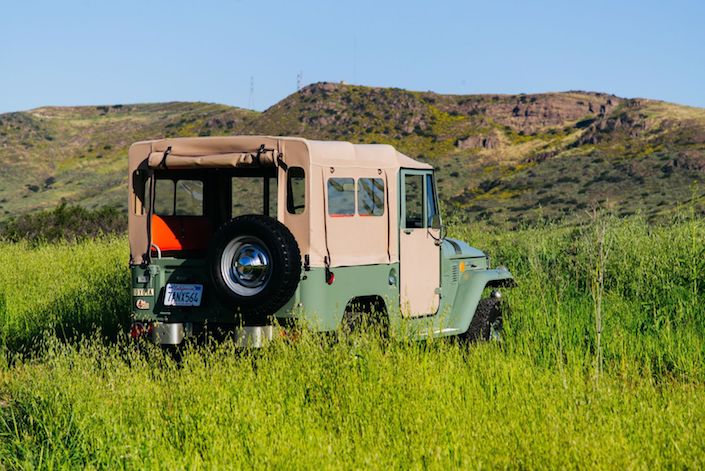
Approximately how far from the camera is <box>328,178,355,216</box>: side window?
25.8 ft

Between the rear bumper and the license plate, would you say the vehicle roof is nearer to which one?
the license plate

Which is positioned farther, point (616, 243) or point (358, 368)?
point (616, 243)

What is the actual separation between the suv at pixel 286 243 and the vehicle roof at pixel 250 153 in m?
0.01

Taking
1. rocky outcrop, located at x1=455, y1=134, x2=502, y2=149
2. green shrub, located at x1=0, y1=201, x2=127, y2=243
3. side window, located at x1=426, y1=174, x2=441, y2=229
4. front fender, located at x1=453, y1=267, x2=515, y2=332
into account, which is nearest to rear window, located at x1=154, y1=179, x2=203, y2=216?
side window, located at x1=426, y1=174, x2=441, y2=229

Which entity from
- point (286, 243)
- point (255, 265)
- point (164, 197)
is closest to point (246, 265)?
point (255, 265)

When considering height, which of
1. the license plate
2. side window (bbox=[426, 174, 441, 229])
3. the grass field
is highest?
side window (bbox=[426, 174, 441, 229])

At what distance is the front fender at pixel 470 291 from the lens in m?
9.30

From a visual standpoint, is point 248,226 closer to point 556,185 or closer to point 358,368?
point 358,368

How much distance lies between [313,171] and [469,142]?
254 ft

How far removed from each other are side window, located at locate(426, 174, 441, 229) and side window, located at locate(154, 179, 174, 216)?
8.22 feet

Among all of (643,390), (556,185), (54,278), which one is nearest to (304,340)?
(643,390)

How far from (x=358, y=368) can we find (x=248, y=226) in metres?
1.57

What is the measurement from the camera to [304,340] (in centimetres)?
700

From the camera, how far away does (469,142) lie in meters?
83.8
